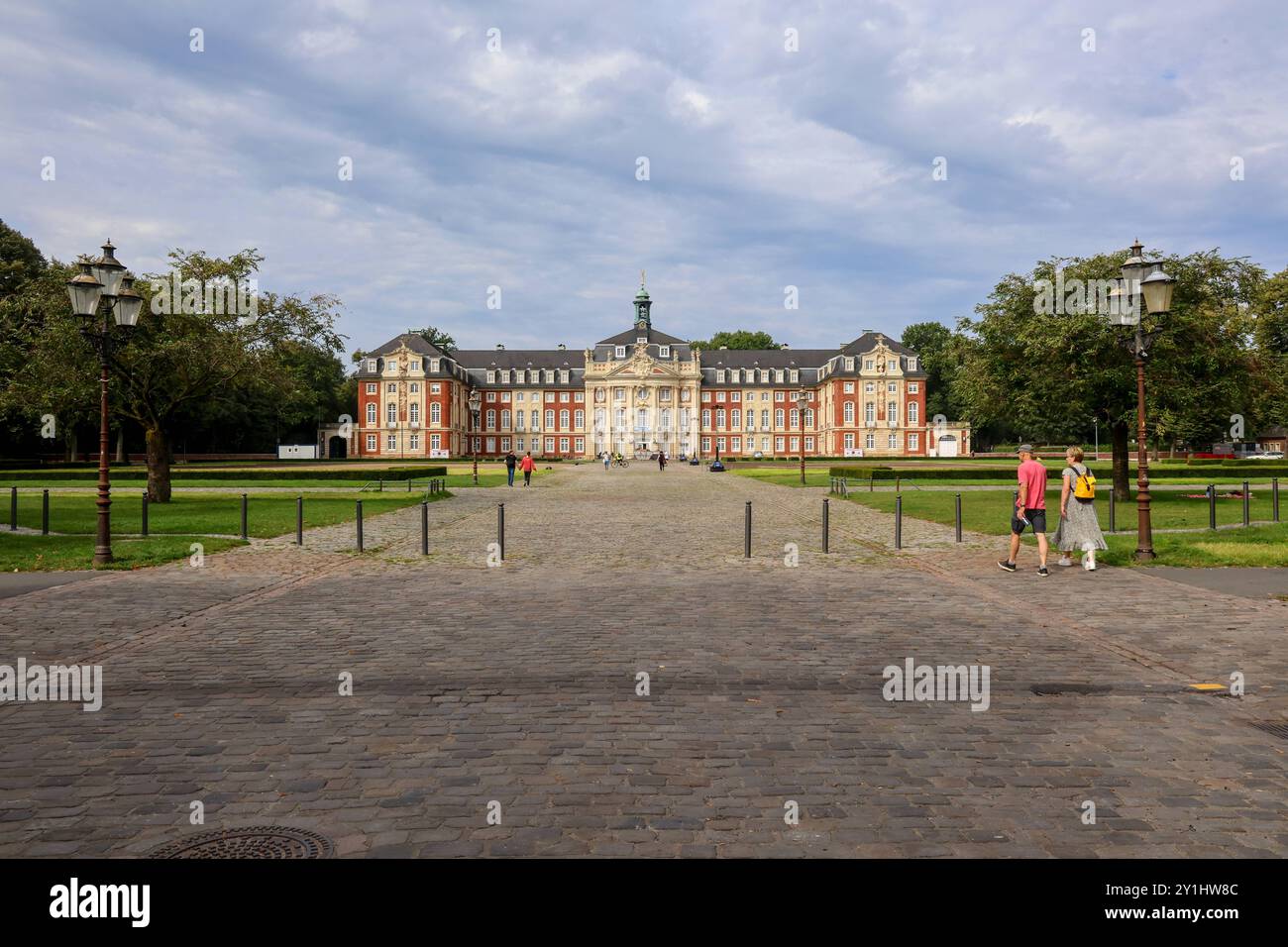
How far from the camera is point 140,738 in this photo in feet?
17.1

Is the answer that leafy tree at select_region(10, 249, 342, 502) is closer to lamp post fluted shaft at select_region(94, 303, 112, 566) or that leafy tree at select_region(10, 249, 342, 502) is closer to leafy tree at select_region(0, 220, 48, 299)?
lamp post fluted shaft at select_region(94, 303, 112, 566)

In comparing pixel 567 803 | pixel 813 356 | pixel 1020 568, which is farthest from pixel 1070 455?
pixel 813 356

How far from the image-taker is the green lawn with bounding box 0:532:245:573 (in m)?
13.1

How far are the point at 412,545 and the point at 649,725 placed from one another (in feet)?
38.1

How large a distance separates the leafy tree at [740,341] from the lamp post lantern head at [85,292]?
12689cm

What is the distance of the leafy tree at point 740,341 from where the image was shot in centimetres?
14000

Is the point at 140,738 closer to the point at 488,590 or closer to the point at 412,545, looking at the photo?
the point at 488,590

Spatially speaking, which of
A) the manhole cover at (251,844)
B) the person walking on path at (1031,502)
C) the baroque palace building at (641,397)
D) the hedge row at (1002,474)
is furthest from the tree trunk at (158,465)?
the baroque palace building at (641,397)

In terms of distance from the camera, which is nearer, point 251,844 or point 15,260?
point 251,844

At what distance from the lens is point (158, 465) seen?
2523cm

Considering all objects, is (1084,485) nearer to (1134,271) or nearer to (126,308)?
(1134,271)

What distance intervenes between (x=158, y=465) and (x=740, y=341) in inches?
4762

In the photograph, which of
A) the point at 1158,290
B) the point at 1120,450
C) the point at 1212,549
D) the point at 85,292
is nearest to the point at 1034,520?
the point at 1212,549

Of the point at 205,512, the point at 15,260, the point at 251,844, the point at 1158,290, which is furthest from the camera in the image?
the point at 15,260
